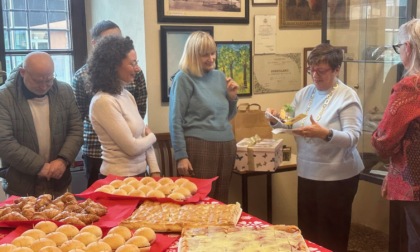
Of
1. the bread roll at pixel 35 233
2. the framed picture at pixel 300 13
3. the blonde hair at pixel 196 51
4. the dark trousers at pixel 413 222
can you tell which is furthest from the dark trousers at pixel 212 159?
the framed picture at pixel 300 13

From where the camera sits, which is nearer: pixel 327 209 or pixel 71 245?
pixel 71 245

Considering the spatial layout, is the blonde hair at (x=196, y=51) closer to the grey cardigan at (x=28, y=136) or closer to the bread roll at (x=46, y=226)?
the grey cardigan at (x=28, y=136)

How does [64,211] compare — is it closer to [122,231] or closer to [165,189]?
[122,231]

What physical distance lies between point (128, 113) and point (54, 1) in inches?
67.7

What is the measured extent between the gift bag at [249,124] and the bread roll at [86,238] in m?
2.06

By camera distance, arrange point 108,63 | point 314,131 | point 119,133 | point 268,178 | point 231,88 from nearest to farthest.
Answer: point 119,133 → point 108,63 → point 314,131 → point 231,88 → point 268,178

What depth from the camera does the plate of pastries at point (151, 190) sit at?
2.16 metres

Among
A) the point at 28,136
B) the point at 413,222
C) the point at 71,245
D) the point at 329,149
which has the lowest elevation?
the point at 413,222

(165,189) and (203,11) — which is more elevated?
(203,11)

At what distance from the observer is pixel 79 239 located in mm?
1702

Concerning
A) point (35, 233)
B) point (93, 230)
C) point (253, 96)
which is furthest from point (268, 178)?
point (35, 233)

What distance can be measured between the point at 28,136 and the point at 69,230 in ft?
3.21

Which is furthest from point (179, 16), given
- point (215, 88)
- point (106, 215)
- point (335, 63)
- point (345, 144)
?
point (106, 215)

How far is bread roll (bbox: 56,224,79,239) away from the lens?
1.77 metres
